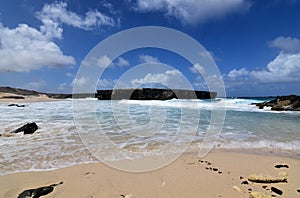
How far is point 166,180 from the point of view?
11.1 ft

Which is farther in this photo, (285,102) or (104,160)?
(285,102)

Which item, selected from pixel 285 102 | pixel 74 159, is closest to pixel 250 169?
pixel 74 159

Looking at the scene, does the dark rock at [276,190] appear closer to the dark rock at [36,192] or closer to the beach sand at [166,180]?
the beach sand at [166,180]

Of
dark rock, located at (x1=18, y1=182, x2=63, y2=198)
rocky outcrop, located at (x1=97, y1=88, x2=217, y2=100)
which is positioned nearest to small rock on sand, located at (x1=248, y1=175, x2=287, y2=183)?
dark rock, located at (x1=18, y1=182, x2=63, y2=198)

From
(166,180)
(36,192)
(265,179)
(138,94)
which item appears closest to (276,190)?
(265,179)

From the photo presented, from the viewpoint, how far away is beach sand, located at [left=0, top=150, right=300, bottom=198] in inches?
115

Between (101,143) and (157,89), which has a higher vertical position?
(157,89)

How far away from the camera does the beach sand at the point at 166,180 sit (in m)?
2.92

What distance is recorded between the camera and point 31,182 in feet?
10.7

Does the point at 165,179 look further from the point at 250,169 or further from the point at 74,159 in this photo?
the point at 74,159

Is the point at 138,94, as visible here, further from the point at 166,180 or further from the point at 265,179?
the point at 265,179

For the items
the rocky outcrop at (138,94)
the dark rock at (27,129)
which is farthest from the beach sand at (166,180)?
the rocky outcrop at (138,94)

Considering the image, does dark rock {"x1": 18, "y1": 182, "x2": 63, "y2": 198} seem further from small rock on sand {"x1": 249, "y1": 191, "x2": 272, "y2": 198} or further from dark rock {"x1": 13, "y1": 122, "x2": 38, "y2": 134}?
dark rock {"x1": 13, "y1": 122, "x2": 38, "y2": 134}

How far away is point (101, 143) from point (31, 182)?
2728mm
